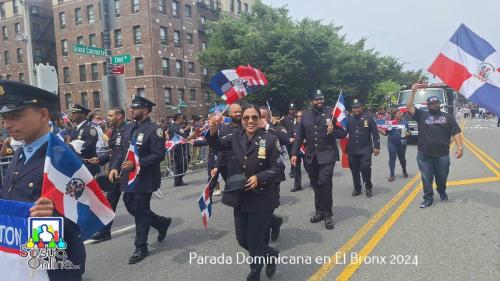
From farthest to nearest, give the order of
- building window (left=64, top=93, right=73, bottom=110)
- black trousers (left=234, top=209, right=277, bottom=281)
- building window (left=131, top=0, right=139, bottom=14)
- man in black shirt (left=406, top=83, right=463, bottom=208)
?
building window (left=64, top=93, right=73, bottom=110) < building window (left=131, top=0, right=139, bottom=14) < man in black shirt (left=406, top=83, right=463, bottom=208) < black trousers (left=234, top=209, right=277, bottom=281)

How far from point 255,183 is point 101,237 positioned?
3471 millimetres

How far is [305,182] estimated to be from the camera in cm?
1066

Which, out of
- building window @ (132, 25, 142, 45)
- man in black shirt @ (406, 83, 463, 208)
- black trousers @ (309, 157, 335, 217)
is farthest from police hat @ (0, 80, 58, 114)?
building window @ (132, 25, 142, 45)

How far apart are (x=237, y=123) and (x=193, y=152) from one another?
930 cm

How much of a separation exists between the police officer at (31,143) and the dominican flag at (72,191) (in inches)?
2.2

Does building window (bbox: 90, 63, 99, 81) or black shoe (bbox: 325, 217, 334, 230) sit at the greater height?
building window (bbox: 90, 63, 99, 81)

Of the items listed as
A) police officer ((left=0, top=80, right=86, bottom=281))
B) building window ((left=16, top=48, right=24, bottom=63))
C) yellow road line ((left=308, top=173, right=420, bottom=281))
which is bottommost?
yellow road line ((left=308, top=173, right=420, bottom=281))

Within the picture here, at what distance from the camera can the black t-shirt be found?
24.1 feet

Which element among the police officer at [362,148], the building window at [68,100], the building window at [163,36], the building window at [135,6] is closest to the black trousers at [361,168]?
the police officer at [362,148]

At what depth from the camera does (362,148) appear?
29.1 ft

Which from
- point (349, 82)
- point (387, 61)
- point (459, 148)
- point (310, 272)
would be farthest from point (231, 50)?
point (387, 61)

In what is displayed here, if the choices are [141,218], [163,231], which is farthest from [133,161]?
[163,231]

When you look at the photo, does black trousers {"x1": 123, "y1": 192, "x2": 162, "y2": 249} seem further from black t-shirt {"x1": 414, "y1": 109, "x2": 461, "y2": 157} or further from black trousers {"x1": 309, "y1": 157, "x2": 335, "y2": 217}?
black t-shirt {"x1": 414, "y1": 109, "x2": 461, "y2": 157}

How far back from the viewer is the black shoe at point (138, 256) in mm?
5207
